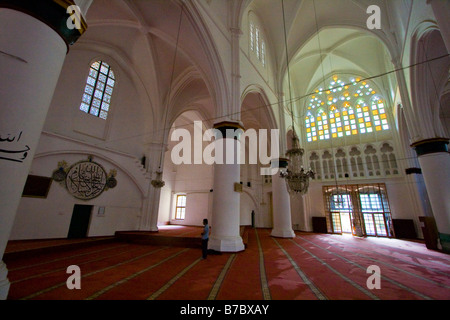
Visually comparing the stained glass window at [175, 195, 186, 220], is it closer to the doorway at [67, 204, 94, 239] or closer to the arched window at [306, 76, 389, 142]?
the doorway at [67, 204, 94, 239]

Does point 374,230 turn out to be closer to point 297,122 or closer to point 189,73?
point 297,122

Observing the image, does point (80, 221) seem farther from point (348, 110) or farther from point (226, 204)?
point (348, 110)

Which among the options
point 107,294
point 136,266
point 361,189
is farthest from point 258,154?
point 107,294

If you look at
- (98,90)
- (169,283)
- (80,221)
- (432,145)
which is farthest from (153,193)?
(432,145)

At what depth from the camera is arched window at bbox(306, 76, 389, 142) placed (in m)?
12.7

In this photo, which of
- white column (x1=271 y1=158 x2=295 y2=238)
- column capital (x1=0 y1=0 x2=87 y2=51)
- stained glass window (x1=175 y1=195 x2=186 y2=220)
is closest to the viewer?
column capital (x1=0 y1=0 x2=87 y2=51)

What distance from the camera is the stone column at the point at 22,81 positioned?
76.0 inches

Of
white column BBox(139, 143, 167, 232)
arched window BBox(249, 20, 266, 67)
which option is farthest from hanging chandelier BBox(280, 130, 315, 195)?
white column BBox(139, 143, 167, 232)

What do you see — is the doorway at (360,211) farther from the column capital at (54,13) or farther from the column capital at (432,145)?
the column capital at (54,13)

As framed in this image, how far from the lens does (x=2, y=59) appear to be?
79.6 inches

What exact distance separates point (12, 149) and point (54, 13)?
69.4 inches

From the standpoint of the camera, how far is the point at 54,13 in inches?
93.4

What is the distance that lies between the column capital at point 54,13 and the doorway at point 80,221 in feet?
22.9
